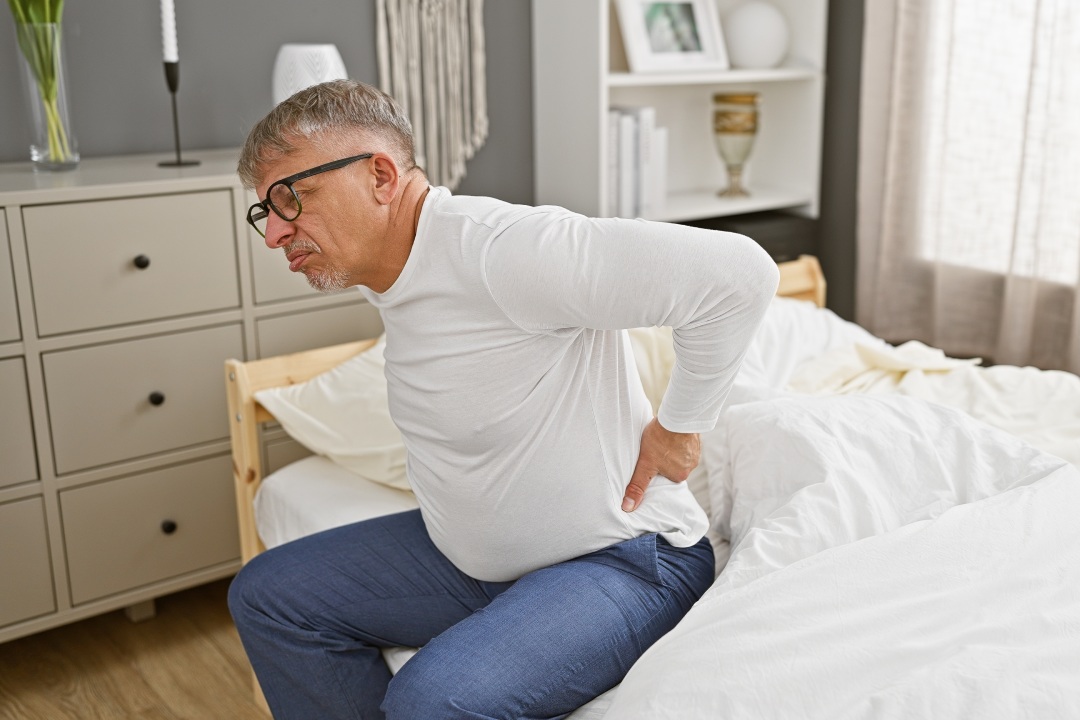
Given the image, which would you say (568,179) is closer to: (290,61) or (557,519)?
(290,61)

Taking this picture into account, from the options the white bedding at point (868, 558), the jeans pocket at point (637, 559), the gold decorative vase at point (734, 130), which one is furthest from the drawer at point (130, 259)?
the gold decorative vase at point (734, 130)

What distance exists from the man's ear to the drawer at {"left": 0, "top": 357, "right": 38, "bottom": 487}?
3.18ft

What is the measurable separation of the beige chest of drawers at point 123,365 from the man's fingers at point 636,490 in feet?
3.38

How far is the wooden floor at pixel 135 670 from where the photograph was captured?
201 centimetres

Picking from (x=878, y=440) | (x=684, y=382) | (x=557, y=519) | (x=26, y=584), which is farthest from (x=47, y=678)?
(x=878, y=440)

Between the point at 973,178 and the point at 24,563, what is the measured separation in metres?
2.30

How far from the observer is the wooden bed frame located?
1.88m

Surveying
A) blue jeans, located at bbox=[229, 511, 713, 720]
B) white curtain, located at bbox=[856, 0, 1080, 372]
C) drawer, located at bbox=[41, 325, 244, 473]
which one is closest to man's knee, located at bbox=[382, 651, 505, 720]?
blue jeans, located at bbox=[229, 511, 713, 720]

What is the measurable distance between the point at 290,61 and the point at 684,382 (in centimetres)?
134

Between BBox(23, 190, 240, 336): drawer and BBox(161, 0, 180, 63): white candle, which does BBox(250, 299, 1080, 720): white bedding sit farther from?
BBox(161, 0, 180, 63): white candle

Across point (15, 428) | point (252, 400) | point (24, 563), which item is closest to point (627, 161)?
point (252, 400)

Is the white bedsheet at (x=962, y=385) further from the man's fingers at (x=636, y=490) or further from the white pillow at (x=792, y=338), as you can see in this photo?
the man's fingers at (x=636, y=490)

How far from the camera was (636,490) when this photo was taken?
1.40 meters

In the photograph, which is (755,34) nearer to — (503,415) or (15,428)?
(503,415)
